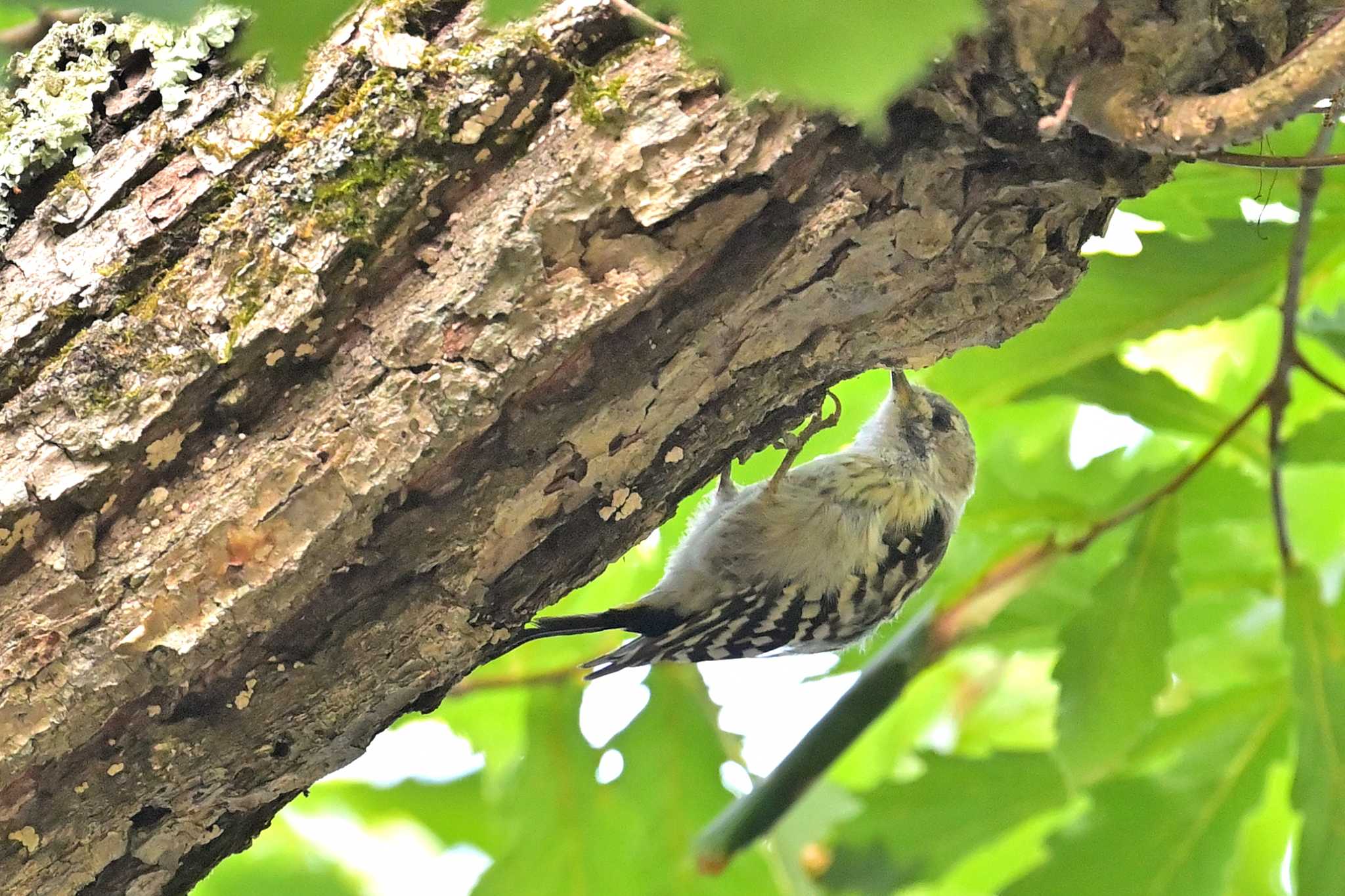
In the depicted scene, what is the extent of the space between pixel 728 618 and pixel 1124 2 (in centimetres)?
190

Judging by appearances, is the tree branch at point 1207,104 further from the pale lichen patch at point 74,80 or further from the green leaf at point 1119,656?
the green leaf at point 1119,656

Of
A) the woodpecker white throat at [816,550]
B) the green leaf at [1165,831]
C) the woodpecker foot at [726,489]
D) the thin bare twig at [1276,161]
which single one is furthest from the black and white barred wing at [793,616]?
the thin bare twig at [1276,161]

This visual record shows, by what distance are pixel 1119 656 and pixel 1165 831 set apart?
2.15 feet

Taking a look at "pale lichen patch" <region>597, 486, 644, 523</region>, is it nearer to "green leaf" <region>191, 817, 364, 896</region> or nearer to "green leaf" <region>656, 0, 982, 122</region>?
"green leaf" <region>191, 817, 364, 896</region>

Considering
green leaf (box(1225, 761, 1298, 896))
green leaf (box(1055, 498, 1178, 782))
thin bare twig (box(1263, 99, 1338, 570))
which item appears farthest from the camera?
green leaf (box(1225, 761, 1298, 896))

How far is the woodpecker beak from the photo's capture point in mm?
3256

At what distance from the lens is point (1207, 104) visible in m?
1.32

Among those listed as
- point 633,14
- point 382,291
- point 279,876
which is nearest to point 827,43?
point 633,14

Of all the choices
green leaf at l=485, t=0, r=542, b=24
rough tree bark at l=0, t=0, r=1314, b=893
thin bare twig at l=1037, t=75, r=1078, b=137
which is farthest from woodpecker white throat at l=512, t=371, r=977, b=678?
green leaf at l=485, t=0, r=542, b=24

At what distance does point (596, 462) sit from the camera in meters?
1.80

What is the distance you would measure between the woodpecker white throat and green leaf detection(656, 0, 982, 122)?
8.00 feet

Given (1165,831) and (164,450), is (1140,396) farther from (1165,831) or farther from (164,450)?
(164,450)

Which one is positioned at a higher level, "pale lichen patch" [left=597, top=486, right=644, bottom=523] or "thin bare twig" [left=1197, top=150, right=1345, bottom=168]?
"thin bare twig" [left=1197, top=150, right=1345, bottom=168]

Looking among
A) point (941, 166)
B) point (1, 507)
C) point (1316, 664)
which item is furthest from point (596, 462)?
point (1316, 664)
